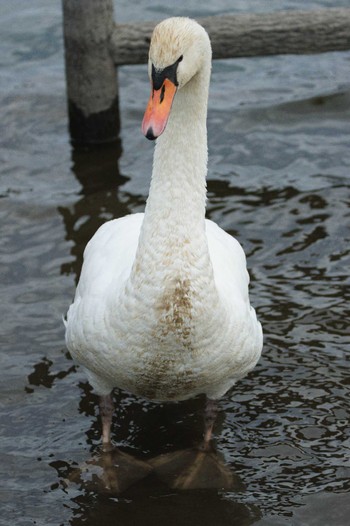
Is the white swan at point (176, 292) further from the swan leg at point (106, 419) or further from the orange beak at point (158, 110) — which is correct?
the swan leg at point (106, 419)

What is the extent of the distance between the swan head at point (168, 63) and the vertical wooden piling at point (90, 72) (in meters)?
3.93

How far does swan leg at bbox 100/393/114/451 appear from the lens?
5.53m

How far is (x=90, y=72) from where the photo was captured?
28.0ft

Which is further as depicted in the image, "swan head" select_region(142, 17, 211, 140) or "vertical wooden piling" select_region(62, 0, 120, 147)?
"vertical wooden piling" select_region(62, 0, 120, 147)

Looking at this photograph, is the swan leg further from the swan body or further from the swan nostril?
the swan nostril

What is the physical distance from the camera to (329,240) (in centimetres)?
766

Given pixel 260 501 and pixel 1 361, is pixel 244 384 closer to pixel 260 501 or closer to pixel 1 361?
pixel 260 501

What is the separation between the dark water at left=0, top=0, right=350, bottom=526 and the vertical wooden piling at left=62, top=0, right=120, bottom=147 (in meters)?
0.25

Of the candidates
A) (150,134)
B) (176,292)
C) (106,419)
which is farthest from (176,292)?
(106,419)

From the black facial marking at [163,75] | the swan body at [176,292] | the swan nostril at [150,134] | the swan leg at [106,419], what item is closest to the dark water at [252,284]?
the swan leg at [106,419]

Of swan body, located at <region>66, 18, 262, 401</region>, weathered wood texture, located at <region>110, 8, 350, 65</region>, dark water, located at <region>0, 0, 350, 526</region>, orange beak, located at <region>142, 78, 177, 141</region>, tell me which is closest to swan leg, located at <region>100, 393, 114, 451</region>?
dark water, located at <region>0, 0, 350, 526</region>

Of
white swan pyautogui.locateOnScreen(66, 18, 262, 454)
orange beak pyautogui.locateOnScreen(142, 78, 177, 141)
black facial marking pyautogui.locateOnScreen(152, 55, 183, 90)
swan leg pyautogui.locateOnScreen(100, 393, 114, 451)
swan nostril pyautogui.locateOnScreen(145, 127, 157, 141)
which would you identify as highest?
black facial marking pyautogui.locateOnScreen(152, 55, 183, 90)

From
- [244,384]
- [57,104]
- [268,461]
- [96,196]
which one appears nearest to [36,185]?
[96,196]

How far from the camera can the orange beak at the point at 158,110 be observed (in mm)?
4188
